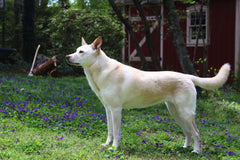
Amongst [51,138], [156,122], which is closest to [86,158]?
[51,138]

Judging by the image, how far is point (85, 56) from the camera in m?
4.23

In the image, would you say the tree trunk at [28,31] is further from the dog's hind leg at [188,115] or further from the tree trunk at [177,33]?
the dog's hind leg at [188,115]

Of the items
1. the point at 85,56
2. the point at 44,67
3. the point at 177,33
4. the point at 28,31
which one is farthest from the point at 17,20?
the point at 85,56

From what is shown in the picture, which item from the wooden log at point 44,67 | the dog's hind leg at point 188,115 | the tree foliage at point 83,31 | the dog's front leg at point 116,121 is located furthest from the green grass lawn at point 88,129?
the tree foliage at point 83,31

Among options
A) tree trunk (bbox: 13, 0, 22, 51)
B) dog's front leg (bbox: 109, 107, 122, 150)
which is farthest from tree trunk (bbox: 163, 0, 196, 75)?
tree trunk (bbox: 13, 0, 22, 51)

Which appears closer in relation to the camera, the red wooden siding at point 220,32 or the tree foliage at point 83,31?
the red wooden siding at point 220,32

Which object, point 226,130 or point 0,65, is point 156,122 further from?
point 0,65

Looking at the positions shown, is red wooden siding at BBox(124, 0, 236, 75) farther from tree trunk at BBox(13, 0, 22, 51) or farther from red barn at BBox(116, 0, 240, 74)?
tree trunk at BBox(13, 0, 22, 51)

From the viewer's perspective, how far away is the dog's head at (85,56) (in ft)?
13.7

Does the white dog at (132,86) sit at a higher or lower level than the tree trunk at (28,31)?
lower

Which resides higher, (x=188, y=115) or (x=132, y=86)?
(x=132, y=86)

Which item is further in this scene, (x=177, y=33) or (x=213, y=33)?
(x=213, y=33)

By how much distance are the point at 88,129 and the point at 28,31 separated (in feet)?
42.7

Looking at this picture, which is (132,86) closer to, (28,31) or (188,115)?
(188,115)
